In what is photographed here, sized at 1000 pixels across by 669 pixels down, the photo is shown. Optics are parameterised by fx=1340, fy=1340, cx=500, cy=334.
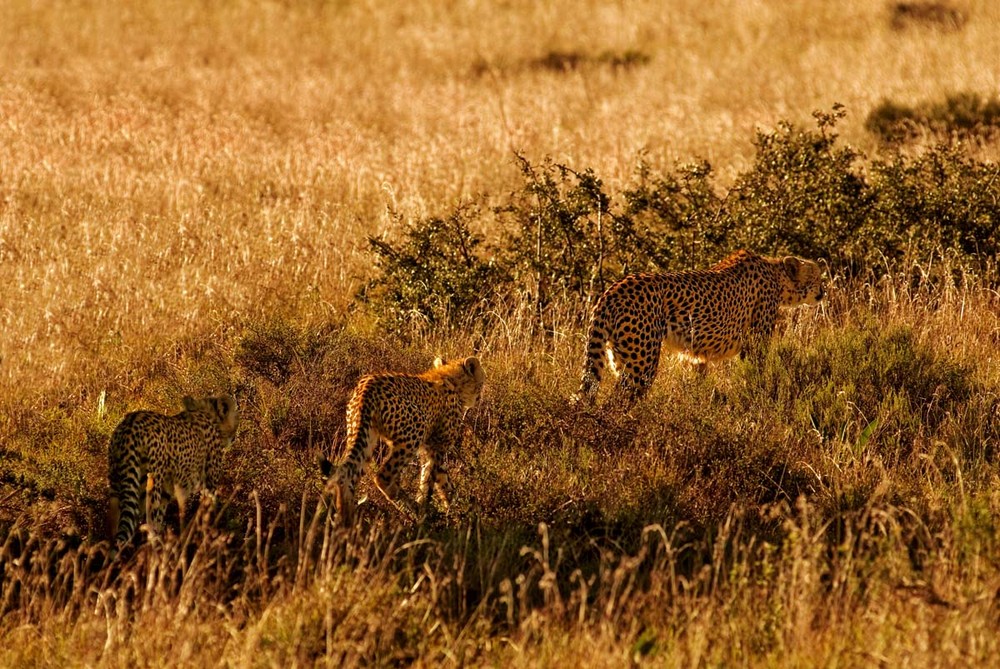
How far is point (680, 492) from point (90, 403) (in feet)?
11.4

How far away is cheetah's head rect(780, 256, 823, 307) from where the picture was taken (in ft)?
28.7

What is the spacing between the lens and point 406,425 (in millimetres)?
6664

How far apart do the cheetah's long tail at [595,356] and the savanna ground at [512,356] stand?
1.14 ft

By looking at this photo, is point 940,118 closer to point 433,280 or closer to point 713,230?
point 713,230

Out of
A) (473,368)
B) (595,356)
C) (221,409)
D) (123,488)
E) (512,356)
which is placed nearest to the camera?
(123,488)

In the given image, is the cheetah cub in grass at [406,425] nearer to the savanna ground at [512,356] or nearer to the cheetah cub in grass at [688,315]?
the savanna ground at [512,356]

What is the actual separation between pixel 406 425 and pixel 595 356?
4.53 ft

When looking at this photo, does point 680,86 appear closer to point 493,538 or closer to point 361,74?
point 361,74

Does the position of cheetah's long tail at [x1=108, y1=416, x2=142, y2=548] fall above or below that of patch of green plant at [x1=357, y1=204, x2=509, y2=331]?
below

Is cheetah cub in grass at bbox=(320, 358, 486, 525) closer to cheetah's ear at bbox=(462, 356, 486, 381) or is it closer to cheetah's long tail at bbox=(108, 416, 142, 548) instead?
cheetah's ear at bbox=(462, 356, 486, 381)

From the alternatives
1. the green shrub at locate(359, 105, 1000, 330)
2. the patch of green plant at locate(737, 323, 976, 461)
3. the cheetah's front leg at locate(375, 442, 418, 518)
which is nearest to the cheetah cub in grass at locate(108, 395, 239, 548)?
the cheetah's front leg at locate(375, 442, 418, 518)

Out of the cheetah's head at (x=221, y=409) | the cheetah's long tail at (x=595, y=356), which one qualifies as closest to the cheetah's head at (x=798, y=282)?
the cheetah's long tail at (x=595, y=356)

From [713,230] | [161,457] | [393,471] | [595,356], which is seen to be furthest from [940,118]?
[161,457]

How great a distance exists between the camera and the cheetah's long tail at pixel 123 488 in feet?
19.1
